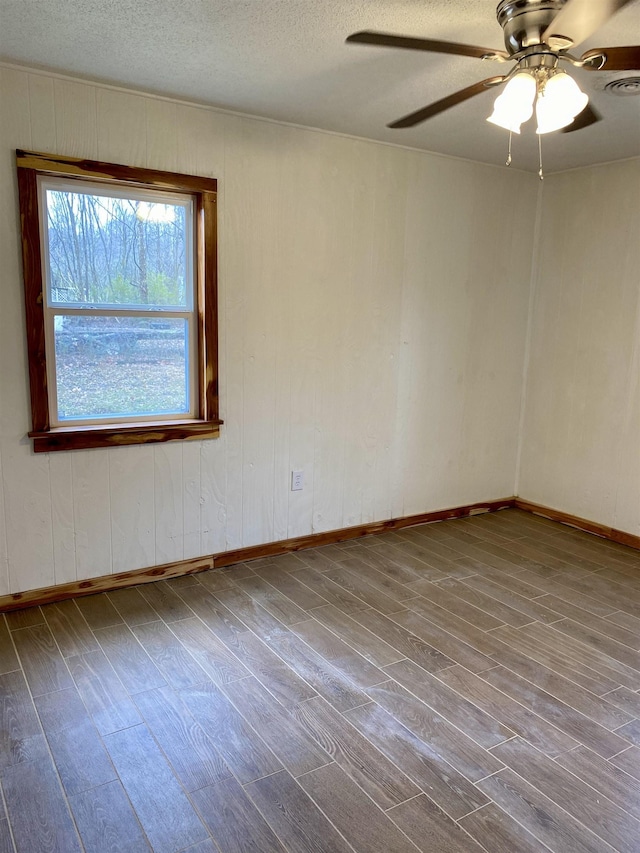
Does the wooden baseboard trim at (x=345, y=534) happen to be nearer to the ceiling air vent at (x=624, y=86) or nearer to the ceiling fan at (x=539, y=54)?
the ceiling fan at (x=539, y=54)

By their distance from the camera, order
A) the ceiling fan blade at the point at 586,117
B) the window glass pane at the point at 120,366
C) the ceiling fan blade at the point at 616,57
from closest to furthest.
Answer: the ceiling fan blade at the point at 616,57
the ceiling fan blade at the point at 586,117
the window glass pane at the point at 120,366

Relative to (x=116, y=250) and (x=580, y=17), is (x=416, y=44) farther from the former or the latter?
(x=116, y=250)

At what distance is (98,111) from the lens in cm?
280

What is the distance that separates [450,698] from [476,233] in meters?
3.03

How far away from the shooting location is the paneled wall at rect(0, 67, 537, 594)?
2.86 meters

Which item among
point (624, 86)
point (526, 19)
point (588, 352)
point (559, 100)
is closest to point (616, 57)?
point (559, 100)

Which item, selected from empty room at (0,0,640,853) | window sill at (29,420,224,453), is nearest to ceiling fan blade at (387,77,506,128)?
empty room at (0,0,640,853)

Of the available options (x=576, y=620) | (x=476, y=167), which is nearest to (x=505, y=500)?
(x=576, y=620)

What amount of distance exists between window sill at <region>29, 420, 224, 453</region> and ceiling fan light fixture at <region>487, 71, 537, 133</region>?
6.75 ft

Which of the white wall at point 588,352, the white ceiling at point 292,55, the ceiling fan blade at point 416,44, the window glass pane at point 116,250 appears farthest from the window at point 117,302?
the white wall at point 588,352

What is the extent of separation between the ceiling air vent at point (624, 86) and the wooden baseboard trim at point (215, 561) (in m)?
2.70

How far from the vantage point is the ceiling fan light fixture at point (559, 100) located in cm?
179

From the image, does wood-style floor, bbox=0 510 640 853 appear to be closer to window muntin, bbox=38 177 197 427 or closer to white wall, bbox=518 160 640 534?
white wall, bbox=518 160 640 534

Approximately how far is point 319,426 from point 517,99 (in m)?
2.22
